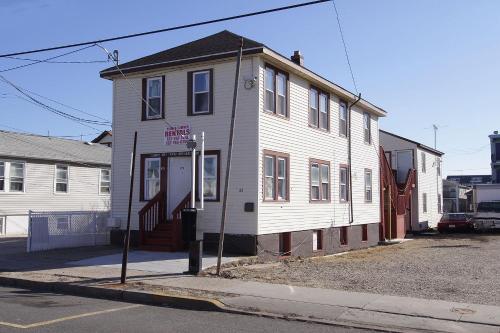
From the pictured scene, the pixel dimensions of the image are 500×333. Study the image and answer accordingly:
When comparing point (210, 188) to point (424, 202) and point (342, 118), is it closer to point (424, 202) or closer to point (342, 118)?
point (342, 118)

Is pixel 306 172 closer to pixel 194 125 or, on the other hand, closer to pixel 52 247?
pixel 194 125

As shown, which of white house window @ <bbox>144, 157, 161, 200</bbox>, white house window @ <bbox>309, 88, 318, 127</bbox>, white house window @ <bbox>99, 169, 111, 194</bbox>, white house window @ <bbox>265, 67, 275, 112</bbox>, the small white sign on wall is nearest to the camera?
white house window @ <bbox>265, 67, 275, 112</bbox>

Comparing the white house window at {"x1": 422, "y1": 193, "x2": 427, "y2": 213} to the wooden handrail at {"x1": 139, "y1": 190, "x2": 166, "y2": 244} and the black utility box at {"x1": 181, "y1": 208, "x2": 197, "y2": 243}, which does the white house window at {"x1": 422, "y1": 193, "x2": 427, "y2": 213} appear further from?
the black utility box at {"x1": 181, "y1": 208, "x2": 197, "y2": 243}

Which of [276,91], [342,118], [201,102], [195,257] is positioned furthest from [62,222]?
[342,118]

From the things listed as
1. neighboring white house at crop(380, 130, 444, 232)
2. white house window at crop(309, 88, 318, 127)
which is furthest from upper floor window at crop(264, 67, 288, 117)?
neighboring white house at crop(380, 130, 444, 232)

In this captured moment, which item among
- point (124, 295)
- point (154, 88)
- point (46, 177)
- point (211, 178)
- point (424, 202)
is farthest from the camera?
point (424, 202)

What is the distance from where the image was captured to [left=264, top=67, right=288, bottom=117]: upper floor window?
19.0 m

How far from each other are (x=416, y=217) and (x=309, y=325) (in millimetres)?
33123

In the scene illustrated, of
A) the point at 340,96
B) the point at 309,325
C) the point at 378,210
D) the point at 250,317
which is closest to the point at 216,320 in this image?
the point at 250,317

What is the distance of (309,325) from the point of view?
876 centimetres

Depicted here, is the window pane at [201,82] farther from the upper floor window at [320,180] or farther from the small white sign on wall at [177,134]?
the upper floor window at [320,180]

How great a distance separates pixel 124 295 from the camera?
36.0ft

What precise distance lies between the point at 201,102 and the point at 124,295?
9.56 meters

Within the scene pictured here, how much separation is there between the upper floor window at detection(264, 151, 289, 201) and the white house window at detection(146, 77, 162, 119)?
4.36 meters
